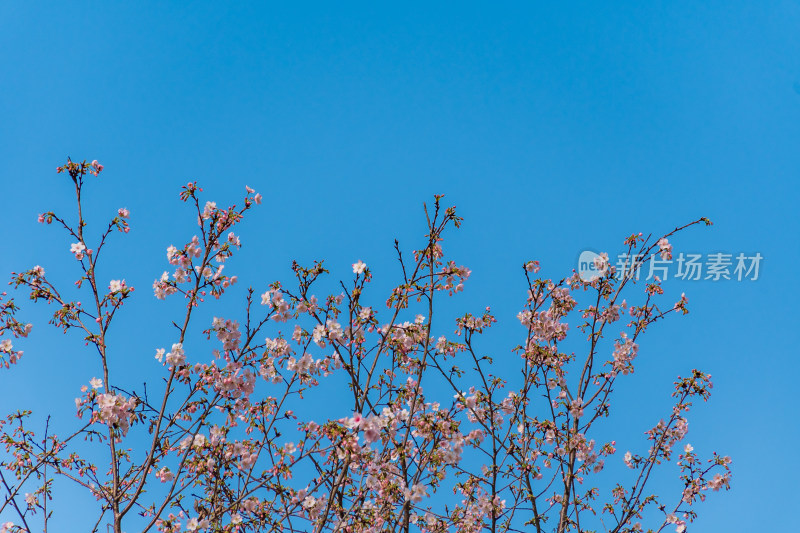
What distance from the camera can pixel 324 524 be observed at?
5.21 m

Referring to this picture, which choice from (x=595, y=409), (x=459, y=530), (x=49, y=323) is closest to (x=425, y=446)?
(x=459, y=530)

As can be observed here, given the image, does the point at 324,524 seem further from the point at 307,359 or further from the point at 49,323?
the point at 49,323

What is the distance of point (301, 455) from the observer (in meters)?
5.36

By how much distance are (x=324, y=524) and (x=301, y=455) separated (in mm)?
550

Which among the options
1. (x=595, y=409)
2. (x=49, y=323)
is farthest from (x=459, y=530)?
(x=49, y=323)

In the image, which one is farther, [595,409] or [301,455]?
[595,409]

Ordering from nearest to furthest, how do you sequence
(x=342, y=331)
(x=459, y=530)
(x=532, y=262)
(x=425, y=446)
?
1. (x=342, y=331)
2. (x=425, y=446)
3. (x=459, y=530)
4. (x=532, y=262)

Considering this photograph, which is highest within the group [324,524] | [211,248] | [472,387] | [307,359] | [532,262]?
[532,262]

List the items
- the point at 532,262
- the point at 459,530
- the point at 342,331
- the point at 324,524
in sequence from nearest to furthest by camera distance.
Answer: the point at 324,524 → the point at 342,331 → the point at 459,530 → the point at 532,262

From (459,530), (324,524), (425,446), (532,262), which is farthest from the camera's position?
(532,262)

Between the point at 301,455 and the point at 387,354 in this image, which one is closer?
the point at 301,455

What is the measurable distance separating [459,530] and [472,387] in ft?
4.66

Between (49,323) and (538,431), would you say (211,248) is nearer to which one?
Result: (49,323)

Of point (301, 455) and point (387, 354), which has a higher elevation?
point (387, 354)
